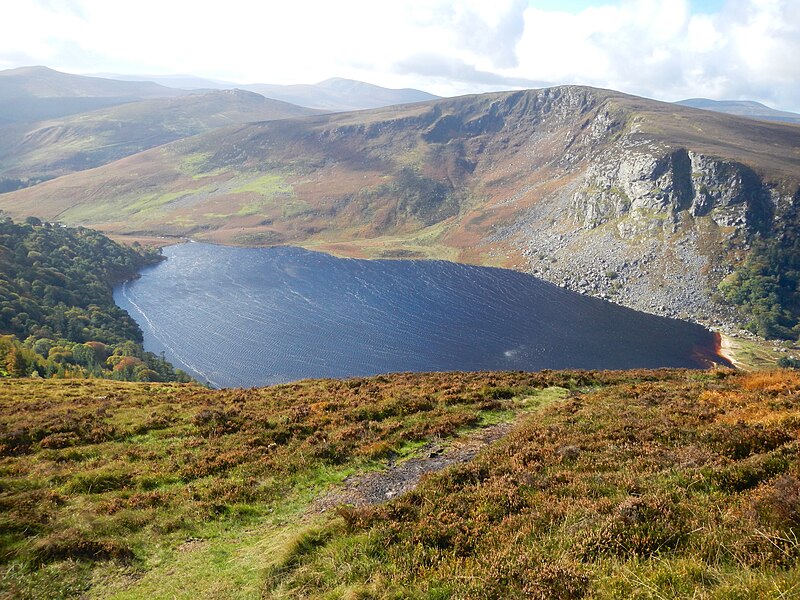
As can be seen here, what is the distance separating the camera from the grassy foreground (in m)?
7.89

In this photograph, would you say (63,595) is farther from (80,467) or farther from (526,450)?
(526,450)

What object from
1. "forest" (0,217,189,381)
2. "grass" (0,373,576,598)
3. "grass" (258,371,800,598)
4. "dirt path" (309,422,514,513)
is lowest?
"forest" (0,217,189,381)

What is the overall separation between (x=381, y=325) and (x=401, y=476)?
311 feet

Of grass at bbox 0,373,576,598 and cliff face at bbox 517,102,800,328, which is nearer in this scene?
grass at bbox 0,373,576,598

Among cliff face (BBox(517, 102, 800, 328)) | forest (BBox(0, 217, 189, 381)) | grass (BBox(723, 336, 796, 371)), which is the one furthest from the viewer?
cliff face (BBox(517, 102, 800, 328))

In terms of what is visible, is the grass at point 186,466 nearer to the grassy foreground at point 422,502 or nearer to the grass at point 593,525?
the grassy foreground at point 422,502

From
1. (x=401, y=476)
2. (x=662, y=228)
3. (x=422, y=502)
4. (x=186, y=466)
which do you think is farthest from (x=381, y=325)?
(x=422, y=502)

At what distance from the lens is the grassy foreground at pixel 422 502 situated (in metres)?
7.89

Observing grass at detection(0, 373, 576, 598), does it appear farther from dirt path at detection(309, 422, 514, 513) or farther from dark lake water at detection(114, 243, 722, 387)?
dark lake water at detection(114, 243, 722, 387)

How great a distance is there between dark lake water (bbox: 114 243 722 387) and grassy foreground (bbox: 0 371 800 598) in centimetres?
6508

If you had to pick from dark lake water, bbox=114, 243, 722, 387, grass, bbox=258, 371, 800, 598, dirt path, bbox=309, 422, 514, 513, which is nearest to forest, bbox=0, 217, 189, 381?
dark lake water, bbox=114, 243, 722, 387

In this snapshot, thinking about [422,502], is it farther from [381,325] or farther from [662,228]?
[662,228]

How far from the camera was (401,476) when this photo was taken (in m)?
15.4

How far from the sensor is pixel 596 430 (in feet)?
54.6
